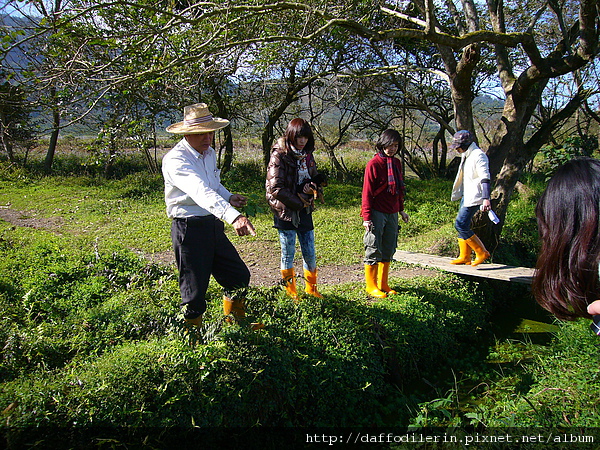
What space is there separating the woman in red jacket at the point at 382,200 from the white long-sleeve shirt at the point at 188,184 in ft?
7.06

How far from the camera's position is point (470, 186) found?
571cm

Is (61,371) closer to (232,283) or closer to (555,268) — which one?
(232,283)

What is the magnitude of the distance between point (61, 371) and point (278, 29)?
6.60 meters

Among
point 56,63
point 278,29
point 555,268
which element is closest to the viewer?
point 555,268

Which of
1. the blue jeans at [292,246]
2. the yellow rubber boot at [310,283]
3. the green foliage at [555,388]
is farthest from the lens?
the yellow rubber boot at [310,283]

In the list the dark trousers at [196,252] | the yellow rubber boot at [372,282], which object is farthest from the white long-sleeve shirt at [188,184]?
the yellow rubber boot at [372,282]

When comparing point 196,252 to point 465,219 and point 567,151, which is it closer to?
point 465,219


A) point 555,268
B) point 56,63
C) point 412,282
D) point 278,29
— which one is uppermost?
point 278,29

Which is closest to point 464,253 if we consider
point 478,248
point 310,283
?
point 478,248

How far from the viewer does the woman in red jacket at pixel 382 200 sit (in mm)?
5160

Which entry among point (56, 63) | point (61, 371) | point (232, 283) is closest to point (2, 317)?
point (61, 371)

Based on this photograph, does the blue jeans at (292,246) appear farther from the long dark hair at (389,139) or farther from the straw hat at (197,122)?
the straw hat at (197,122)

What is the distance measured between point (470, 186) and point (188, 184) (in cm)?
385

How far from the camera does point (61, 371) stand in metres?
3.35
